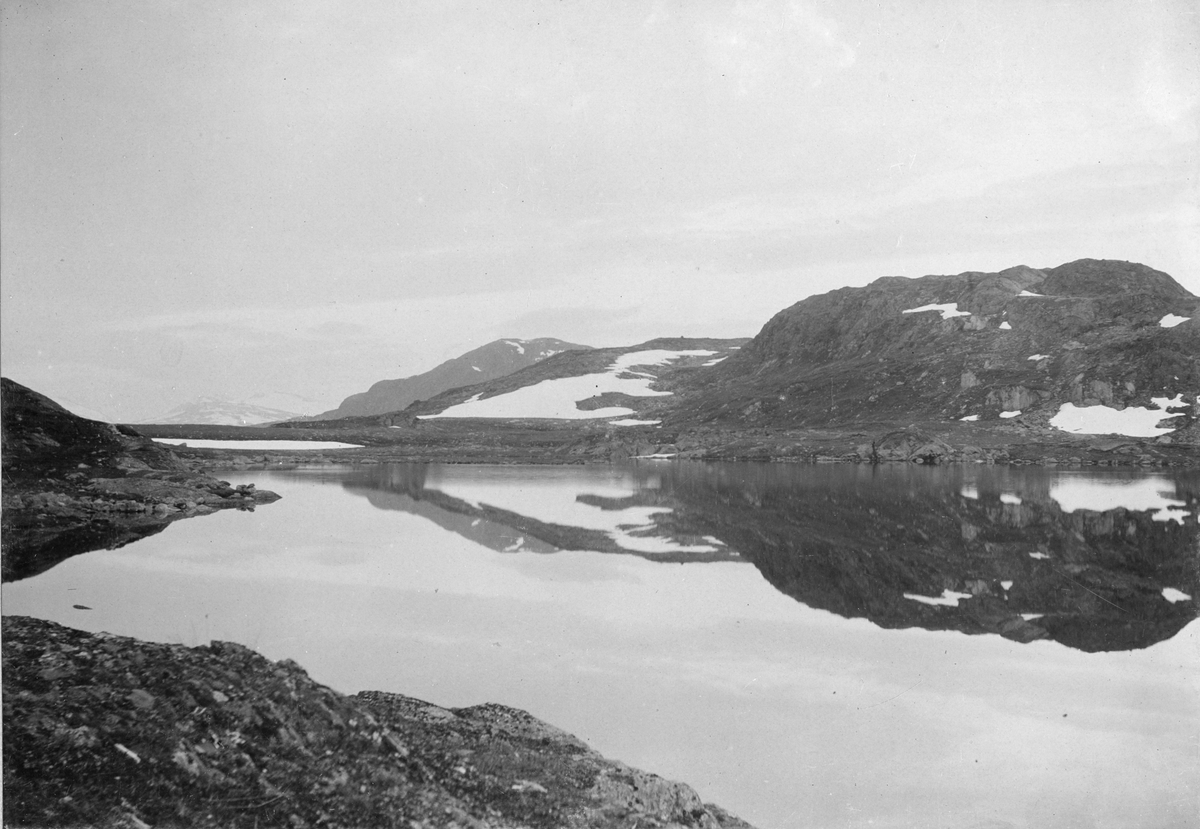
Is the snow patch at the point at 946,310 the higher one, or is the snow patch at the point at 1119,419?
the snow patch at the point at 946,310

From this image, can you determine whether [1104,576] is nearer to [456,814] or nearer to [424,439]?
[456,814]

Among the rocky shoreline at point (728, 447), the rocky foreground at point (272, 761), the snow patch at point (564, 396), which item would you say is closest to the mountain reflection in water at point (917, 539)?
the rocky foreground at point (272, 761)

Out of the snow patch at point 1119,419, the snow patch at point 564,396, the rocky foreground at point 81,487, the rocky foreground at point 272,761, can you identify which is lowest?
the rocky foreground at point 272,761

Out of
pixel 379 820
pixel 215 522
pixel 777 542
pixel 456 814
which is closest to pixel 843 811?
pixel 456 814

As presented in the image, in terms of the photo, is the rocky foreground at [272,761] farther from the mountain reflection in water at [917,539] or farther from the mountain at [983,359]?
the mountain at [983,359]

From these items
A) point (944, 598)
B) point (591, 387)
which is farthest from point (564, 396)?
point (944, 598)

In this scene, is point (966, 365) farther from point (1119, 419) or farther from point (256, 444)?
point (256, 444)

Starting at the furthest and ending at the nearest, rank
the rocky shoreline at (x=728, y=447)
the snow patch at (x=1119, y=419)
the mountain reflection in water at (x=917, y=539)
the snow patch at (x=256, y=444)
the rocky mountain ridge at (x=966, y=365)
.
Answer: the rocky mountain ridge at (x=966, y=365), the snow patch at (x=1119, y=419), the snow patch at (x=256, y=444), the rocky shoreline at (x=728, y=447), the mountain reflection in water at (x=917, y=539)

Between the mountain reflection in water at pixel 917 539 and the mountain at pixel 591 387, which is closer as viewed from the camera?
the mountain reflection in water at pixel 917 539

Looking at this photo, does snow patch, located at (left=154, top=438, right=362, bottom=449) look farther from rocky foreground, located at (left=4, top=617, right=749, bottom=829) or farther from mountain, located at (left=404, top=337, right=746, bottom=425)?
rocky foreground, located at (left=4, top=617, right=749, bottom=829)
